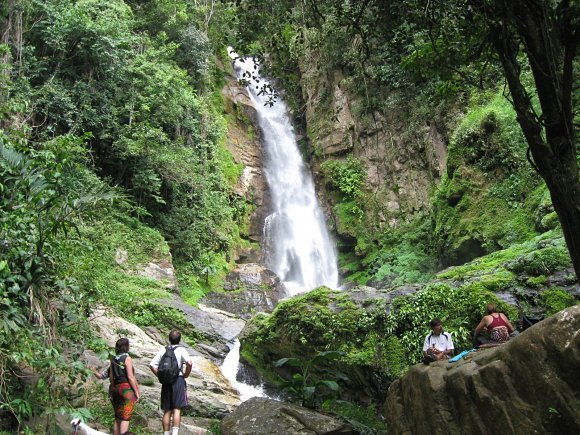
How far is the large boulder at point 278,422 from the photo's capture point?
6.46 m

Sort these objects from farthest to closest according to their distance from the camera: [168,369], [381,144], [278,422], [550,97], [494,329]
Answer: [381,144], [278,422], [494,329], [168,369], [550,97]

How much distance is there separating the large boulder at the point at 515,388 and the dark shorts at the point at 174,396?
8.68 feet

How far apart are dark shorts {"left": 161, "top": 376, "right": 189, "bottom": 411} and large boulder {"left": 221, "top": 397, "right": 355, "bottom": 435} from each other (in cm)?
117

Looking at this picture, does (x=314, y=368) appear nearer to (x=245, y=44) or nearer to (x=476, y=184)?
(x=245, y=44)

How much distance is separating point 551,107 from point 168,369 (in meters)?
4.64

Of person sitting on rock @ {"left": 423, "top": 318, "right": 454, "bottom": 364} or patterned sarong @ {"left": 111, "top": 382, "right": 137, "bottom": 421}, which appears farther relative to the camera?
person sitting on rock @ {"left": 423, "top": 318, "right": 454, "bottom": 364}

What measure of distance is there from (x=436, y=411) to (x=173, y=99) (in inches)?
597

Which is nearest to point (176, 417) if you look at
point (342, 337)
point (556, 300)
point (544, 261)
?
point (342, 337)

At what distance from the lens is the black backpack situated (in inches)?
224

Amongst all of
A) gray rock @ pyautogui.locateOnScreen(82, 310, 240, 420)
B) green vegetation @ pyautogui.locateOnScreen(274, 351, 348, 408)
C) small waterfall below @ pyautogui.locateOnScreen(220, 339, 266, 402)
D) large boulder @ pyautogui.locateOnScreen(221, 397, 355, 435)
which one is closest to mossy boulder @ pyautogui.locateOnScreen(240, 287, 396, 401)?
green vegetation @ pyautogui.locateOnScreen(274, 351, 348, 408)

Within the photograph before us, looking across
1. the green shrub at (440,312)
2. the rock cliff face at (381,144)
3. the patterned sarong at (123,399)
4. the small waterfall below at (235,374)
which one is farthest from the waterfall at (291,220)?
the patterned sarong at (123,399)

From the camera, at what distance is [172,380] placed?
5723 millimetres

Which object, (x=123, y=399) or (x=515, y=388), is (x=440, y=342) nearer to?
(x=515, y=388)

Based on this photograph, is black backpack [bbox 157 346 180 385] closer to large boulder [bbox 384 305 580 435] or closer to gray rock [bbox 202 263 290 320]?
large boulder [bbox 384 305 580 435]
